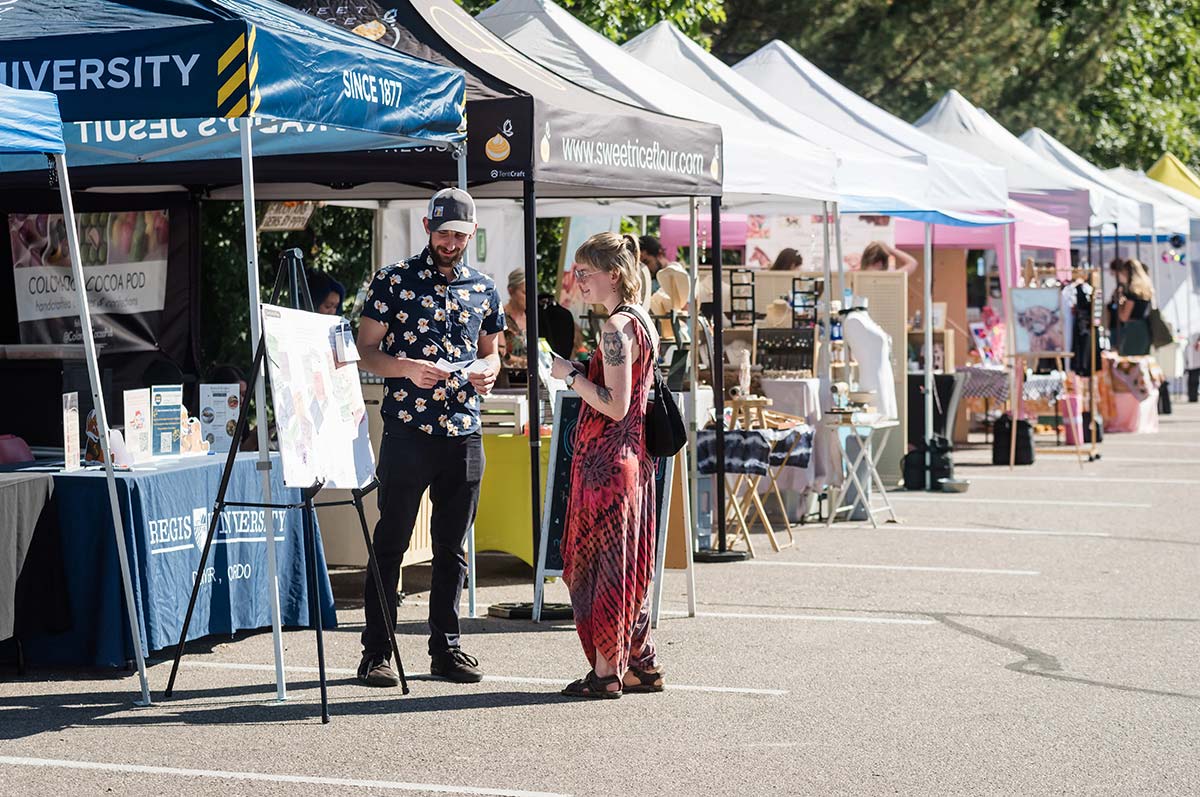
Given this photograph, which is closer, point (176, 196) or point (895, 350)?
point (176, 196)

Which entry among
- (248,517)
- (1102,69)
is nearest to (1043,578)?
(248,517)

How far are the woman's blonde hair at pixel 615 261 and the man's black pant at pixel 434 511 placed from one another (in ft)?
2.88

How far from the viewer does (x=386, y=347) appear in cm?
709

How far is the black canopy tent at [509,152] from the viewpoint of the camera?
8570mm

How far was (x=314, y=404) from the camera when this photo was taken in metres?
6.63

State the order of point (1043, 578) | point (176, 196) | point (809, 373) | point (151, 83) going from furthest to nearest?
point (809, 373) < point (176, 196) < point (1043, 578) < point (151, 83)

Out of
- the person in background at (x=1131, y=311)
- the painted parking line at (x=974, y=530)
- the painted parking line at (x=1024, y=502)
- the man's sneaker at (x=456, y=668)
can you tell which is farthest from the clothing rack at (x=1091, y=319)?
the man's sneaker at (x=456, y=668)

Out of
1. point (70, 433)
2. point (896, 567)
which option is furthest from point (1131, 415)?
point (70, 433)

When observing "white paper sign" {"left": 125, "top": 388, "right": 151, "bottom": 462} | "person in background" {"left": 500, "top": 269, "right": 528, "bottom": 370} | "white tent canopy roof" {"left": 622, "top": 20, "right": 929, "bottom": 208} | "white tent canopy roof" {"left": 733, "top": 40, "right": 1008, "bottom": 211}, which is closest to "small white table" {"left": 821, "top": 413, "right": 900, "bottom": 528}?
"white tent canopy roof" {"left": 622, "top": 20, "right": 929, "bottom": 208}

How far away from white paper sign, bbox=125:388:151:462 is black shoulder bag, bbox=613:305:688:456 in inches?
89.0

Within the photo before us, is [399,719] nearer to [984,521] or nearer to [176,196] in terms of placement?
[176,196]

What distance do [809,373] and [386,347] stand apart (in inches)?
253

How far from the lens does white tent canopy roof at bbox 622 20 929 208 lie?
1253cm

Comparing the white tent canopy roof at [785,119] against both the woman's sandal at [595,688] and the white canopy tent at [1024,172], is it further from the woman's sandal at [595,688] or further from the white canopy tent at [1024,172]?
the woman's sandal at [595,688]
